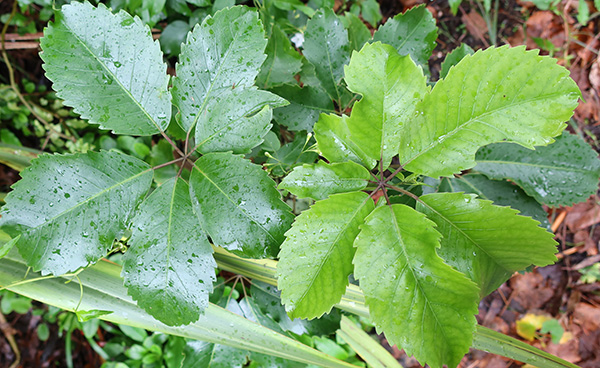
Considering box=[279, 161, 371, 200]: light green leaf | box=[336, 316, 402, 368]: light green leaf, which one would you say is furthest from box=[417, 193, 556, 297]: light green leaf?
box=[336, 316, 402, 368]: light green leaf

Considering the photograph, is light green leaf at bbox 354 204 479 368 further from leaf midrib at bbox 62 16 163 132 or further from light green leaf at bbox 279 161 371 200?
leaf midrib at bbox 62 16 163 132

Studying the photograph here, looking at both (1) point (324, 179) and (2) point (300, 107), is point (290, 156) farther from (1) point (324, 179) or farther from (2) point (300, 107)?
(1) point (324, 179)

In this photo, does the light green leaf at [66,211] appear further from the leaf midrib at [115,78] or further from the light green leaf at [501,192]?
the light green leaf at [501,192]

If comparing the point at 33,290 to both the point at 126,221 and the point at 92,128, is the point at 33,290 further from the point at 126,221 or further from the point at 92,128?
the point at 92,128

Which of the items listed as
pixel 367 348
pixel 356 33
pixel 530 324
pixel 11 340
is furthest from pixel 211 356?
pixel 530 324

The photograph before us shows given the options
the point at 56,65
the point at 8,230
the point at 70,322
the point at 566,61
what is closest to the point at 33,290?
the point at 8,230

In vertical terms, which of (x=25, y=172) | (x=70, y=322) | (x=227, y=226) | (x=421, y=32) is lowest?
(x=70, y=322)
